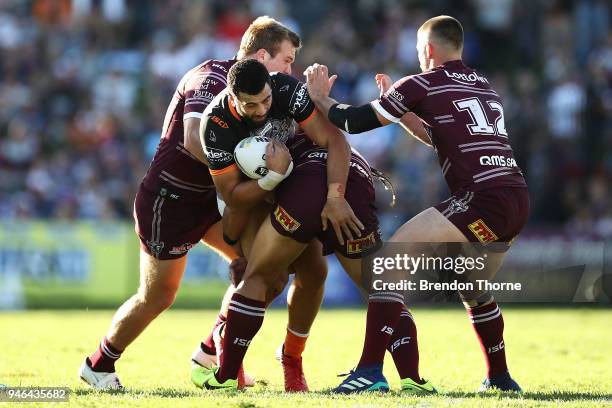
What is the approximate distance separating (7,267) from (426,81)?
34.6 feet

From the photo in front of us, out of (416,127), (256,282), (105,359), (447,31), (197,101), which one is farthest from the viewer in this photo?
(416,127)

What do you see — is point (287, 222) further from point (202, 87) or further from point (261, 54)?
point (261, 54)

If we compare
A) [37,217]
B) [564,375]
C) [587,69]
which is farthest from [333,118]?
[587,69]

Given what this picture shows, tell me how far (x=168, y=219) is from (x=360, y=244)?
1.50 metres

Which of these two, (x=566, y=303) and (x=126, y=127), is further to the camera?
(x=126, y=127)

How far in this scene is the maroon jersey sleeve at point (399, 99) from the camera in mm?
7336

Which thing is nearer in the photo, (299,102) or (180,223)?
(299,102)

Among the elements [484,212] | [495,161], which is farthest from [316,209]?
[495,161]

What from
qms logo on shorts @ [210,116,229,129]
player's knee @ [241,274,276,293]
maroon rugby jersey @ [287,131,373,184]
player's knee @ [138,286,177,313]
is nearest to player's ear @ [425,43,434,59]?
maroon rugby jersey @ [287,131,373,184]

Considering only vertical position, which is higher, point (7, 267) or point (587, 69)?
point (587, 69)

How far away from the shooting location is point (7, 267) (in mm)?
16422

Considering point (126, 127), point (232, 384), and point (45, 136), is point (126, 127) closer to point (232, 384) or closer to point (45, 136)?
point (45, 136)

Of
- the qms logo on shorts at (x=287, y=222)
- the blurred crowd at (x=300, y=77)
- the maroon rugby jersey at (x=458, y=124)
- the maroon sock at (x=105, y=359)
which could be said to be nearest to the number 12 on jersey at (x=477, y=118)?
the maroon rugby jersey at (x=458, y=124)

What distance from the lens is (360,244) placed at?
7.26 m
